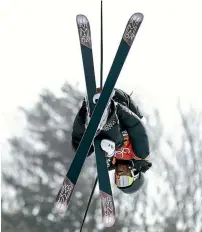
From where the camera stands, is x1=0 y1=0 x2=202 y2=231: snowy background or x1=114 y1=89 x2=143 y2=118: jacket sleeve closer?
x1=114 y1=89 x2=143 y2=118: jacket sleeve

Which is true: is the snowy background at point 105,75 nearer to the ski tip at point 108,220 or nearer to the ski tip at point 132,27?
the ski tip at point 132,27

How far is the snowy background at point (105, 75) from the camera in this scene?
5.09 meters

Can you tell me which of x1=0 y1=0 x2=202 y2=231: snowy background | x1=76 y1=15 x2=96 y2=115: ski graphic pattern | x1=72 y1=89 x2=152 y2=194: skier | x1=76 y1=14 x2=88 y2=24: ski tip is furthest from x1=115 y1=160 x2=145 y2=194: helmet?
x1=0 y1=0 x2=202 y2=231: snowy background

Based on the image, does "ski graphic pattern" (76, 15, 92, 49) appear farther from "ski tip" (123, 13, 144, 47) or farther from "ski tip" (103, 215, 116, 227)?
"ski tip" (103, 215, 116, 227)

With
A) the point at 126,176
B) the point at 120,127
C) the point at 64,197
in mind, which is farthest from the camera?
the point at 126,176

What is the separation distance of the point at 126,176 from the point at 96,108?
0.85m

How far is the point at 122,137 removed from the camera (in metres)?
3.29

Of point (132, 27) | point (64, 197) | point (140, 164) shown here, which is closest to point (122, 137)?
point (140, 164)

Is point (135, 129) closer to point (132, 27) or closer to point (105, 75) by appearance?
point (132, 27)

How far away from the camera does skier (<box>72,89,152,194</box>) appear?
3.18 metres

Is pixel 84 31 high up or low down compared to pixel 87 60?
up

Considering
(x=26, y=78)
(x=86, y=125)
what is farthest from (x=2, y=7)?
(x=86, y=125)

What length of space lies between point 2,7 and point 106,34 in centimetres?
123

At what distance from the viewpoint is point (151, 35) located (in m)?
5.55
